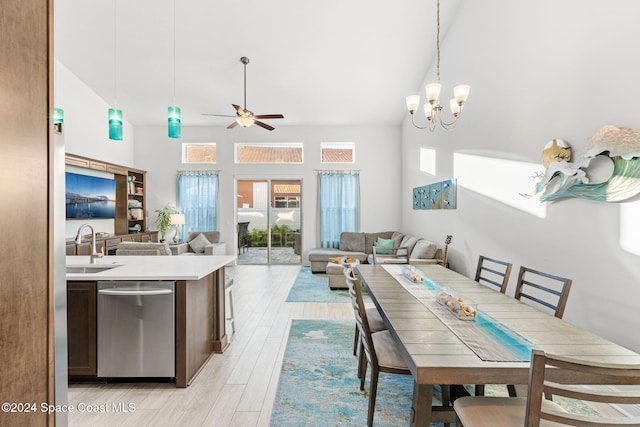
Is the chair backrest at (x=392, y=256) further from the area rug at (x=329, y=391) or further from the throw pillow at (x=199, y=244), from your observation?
the throw pillow at (x=199, y=244)

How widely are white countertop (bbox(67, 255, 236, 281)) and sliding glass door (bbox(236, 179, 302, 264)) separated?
4.50 metres

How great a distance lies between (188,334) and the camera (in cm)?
233

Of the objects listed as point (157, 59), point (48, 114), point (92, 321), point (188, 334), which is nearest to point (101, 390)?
point (92, 321)

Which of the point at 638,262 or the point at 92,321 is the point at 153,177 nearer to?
the point at 92,321

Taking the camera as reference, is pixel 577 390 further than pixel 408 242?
No

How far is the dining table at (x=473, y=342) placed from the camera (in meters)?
1.16

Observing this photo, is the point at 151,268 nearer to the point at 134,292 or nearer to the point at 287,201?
the point at 134,292

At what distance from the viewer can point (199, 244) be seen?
6770mm

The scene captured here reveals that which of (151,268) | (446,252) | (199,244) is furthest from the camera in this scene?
(199,244)

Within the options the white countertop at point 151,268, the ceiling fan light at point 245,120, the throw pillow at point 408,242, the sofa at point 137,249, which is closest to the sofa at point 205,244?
the sofa at point 137,249

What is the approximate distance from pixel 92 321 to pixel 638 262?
3627mm

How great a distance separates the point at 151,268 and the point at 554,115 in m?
3.48

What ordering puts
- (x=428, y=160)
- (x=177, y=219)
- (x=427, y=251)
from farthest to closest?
(x=177, y=219), (x=428, y=160), (x=427, y=251)

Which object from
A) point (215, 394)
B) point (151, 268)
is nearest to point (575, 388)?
point (215, 394)
